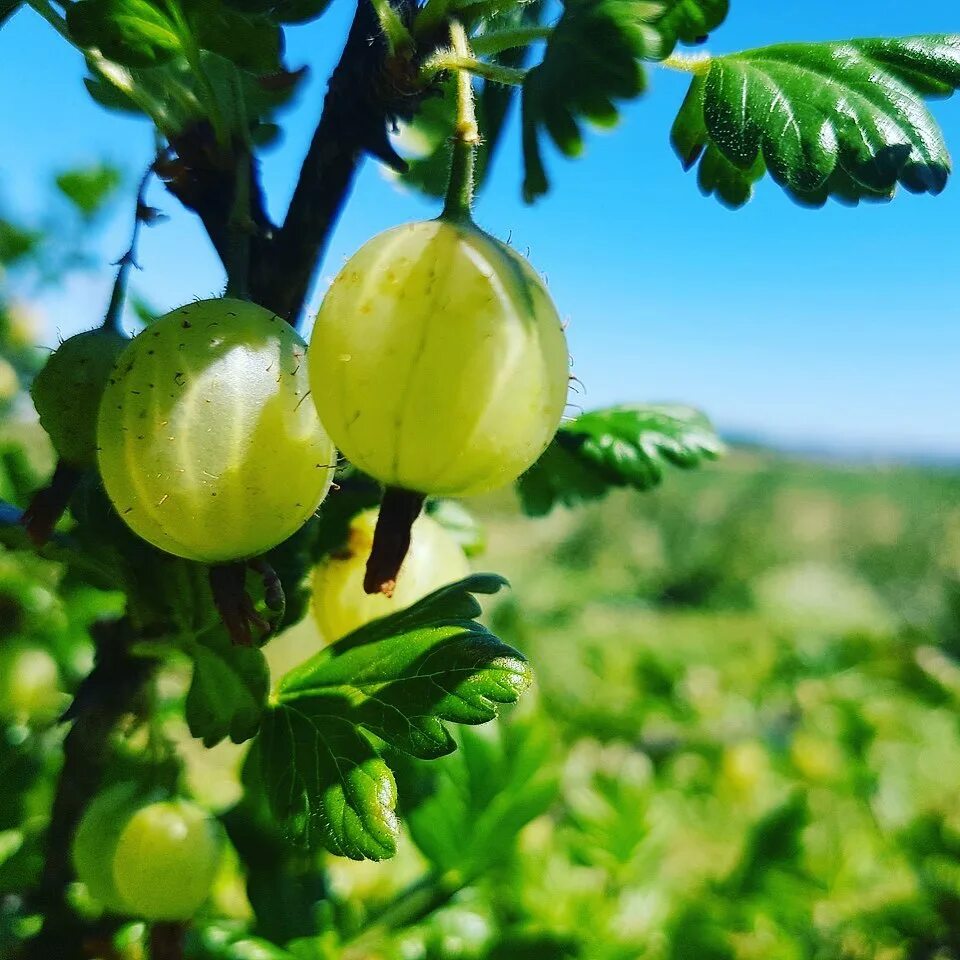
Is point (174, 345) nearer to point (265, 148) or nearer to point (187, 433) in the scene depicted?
point (187, 433)

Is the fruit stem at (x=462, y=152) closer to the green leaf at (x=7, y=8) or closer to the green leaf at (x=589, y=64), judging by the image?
the green leaf at (x=589, y=64)

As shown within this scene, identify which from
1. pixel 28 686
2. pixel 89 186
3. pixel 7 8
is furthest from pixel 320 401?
pixel 89 186

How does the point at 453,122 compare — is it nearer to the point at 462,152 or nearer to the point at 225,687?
the point at 462,152

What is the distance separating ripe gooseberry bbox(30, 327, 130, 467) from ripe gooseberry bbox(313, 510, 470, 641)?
18cm

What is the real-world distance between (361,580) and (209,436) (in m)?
0.21

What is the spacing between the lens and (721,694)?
222cm

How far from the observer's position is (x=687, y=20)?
41cm

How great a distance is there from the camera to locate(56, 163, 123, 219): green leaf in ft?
6.35

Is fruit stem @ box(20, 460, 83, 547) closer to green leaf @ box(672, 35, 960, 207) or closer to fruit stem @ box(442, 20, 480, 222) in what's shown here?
fruit stem @ box(442, 20, 480, 222)

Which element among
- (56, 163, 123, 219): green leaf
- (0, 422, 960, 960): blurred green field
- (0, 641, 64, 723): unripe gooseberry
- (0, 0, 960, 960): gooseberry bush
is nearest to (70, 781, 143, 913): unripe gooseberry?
(0, 0, 960, 960): gooseberry bush

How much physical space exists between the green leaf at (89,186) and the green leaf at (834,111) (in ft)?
6.02

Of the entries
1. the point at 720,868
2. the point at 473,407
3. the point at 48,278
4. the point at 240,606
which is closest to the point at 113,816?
the point at 240,606

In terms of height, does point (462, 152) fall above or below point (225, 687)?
above

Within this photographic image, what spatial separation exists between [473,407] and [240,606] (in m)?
0.15
